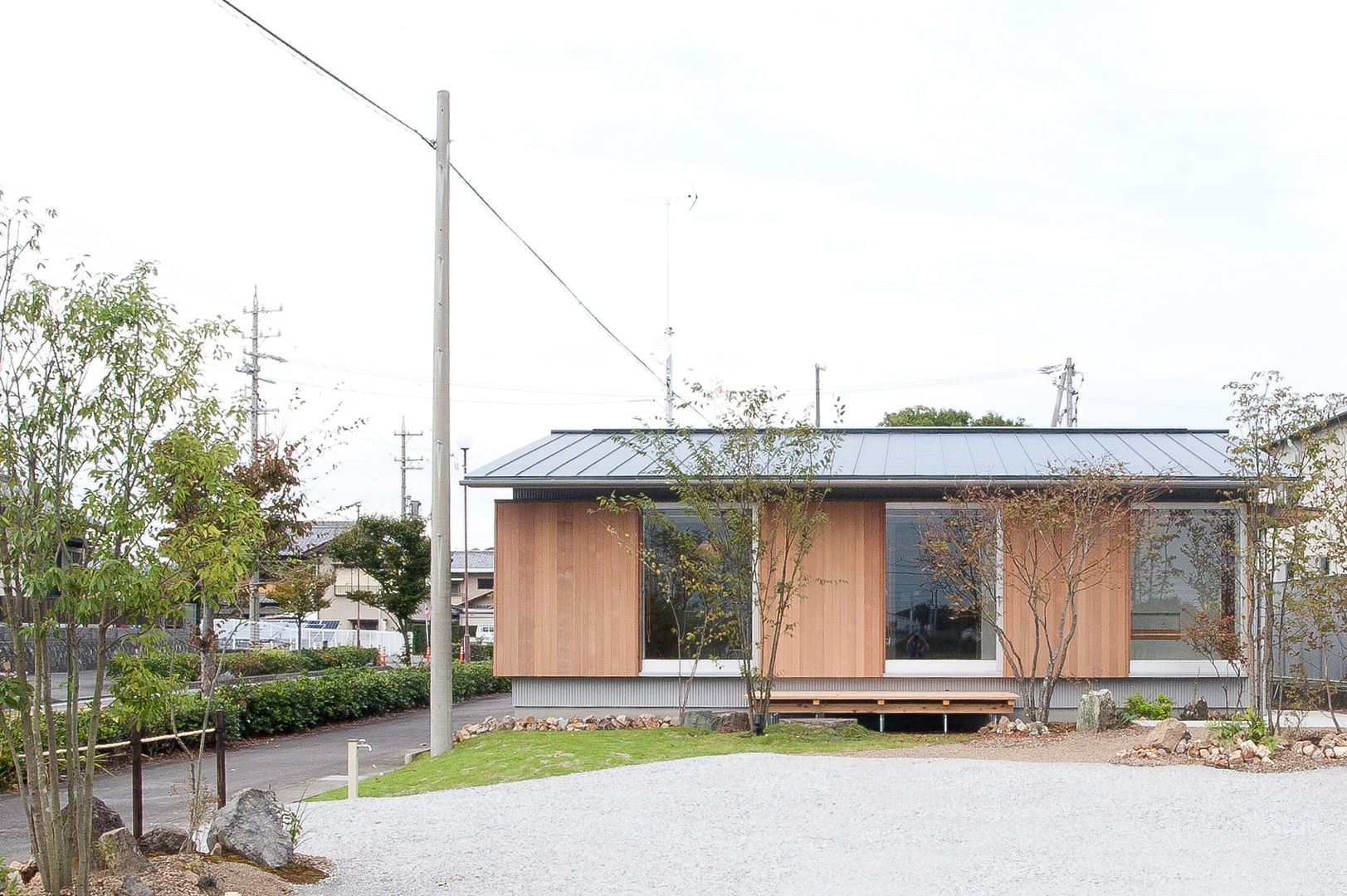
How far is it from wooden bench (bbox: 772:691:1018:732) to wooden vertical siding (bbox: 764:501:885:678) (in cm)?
32

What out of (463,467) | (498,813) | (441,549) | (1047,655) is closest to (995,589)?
(1047,655)

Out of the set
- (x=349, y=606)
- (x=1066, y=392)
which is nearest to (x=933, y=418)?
(x=1066, y=392)

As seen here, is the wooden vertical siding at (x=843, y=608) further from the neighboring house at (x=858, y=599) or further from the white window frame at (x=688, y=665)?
the white window frame at (x=688, y=665)

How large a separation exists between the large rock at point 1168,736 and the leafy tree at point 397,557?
25462 millimetres

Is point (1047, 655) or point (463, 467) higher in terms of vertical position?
point (463, 467)

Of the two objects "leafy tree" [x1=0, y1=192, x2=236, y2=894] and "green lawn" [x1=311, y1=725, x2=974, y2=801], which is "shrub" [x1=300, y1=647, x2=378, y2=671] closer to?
"green lawn" [x1=311, y1=725, x2=974, y2=801]

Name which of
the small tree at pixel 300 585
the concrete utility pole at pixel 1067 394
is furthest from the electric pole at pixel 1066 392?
the small tree at pixel 300 585

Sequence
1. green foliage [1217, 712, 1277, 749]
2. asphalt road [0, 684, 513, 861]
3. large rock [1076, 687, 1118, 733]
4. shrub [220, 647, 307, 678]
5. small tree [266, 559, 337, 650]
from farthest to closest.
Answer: shrub [220, 647, 307, 678]
small tree [266, 559, 337, 650]
large rock [1076, 687, 1118, 733]
asphalt road [0, 684, 513, 861]
green foliage [1217, 712, 1277, 749]

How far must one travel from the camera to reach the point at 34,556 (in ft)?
19.6

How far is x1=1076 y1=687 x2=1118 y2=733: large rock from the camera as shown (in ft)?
41.2

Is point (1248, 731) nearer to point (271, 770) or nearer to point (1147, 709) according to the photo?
point (1147, 709)

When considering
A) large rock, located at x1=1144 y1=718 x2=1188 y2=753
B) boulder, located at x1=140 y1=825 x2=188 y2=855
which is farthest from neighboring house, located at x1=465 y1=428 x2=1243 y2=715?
boulder, located at x1=140 y1=825 x2=188 y2=855

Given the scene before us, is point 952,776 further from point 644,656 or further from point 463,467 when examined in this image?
point 463,467

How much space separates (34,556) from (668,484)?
8201 millimetres
